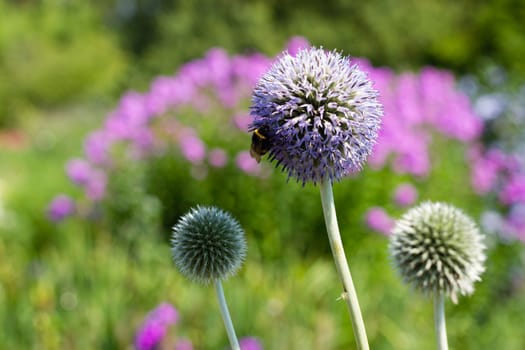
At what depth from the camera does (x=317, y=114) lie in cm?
118


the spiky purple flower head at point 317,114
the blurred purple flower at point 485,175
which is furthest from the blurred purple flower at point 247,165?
the spiky purple flower head at point 317,114

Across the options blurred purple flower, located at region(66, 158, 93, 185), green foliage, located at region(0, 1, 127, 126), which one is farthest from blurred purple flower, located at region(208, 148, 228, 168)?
green foliage, located at region(0, 1, 127, 126)

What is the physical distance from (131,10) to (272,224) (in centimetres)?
1649

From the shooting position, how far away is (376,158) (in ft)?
16.5

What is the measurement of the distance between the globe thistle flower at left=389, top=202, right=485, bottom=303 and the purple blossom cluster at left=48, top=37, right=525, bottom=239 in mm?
3189

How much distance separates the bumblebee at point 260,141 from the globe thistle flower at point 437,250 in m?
0.54

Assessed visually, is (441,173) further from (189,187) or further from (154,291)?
(154,291)

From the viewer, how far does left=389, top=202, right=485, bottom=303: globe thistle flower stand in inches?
60.5

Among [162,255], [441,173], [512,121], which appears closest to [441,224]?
[162,255]

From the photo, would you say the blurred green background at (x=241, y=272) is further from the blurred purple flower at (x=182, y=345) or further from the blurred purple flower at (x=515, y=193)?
the blurred purple flower at (x=515, y=193)

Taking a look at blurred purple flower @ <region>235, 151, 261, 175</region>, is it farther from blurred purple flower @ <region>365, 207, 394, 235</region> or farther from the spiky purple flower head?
the spiky purple flower head

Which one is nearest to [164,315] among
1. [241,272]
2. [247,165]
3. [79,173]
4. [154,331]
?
[154,331]

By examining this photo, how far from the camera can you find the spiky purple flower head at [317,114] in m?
1.16

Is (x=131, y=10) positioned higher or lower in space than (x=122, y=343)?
higher
